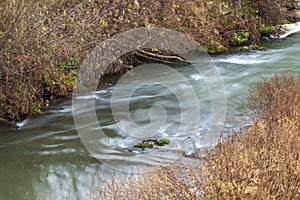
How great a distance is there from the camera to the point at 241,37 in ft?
46.7

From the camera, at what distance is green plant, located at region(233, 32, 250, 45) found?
14.1 metres

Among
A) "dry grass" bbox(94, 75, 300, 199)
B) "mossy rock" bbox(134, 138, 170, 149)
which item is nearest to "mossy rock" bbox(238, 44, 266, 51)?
"mossy rock" bbox(134, 138, 170, 149)

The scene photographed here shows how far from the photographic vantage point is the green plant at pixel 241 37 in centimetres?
1408

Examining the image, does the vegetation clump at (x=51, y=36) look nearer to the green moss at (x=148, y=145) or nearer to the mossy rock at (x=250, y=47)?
the mossy rock at (x=250, y=47)

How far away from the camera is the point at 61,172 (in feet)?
20.2

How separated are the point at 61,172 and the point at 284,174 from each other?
11.8 ft

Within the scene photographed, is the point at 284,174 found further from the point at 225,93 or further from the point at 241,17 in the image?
the point at 241,17

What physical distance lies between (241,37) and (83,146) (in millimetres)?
8788

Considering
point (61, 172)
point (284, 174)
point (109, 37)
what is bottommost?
point (61, 172)

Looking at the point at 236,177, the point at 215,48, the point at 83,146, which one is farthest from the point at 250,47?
the point at 236,177

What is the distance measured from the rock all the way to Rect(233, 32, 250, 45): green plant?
951mm

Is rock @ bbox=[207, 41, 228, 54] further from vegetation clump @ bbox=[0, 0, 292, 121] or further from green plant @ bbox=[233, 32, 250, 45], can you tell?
vegetation clump @ bbox=[0, 0, 292, 121]

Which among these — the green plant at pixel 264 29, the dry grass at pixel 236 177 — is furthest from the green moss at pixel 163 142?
the green plant at pixel 264 29

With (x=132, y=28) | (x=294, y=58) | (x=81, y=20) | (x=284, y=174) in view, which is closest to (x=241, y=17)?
(x=294, y=58)
